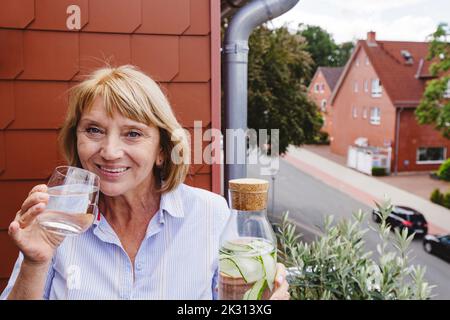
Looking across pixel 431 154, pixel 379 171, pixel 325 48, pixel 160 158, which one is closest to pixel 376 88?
pixel 431 154

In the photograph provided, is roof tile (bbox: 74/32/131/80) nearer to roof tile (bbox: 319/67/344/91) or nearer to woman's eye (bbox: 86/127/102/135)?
woman's eye (bbox: 86/127/102/135)

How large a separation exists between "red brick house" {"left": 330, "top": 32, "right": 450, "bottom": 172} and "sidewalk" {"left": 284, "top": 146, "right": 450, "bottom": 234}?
5.00 feet

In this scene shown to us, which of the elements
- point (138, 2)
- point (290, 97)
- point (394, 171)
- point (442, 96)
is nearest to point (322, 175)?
point (394, 171)

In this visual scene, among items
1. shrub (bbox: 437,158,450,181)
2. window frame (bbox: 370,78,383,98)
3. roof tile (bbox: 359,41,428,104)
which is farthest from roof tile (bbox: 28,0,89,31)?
window frame (bbox: 370,78,383,98)

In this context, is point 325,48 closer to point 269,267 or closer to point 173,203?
point 173,203

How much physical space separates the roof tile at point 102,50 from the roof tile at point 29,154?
0.83 ft

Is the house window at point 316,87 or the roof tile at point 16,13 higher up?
the house window at point 316,87

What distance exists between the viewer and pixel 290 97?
25.8ft

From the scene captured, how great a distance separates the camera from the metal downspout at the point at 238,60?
1.66 metres

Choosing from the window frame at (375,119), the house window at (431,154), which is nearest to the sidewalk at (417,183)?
the house window at (431,154)

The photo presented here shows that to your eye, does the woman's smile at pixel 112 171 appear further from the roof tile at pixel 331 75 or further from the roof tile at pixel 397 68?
the roof tile at pixel 331 75

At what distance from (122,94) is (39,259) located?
0.36m

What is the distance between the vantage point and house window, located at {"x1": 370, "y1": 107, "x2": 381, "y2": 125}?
53.7 feet
